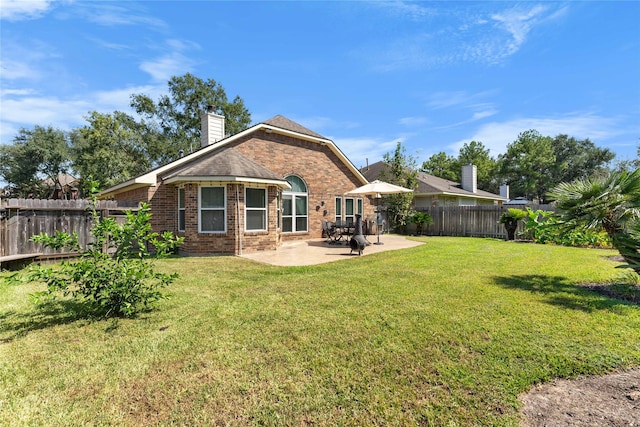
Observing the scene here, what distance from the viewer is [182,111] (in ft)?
124

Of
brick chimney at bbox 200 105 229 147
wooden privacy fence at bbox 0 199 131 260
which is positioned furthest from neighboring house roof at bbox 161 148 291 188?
brick chimney at bbox 200 105 229 147

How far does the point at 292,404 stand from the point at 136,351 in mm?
2079

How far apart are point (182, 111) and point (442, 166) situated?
131ft

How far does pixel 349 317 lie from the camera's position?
427 centimetres

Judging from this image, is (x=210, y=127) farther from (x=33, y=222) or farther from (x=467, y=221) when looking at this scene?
(x=467, y=221)

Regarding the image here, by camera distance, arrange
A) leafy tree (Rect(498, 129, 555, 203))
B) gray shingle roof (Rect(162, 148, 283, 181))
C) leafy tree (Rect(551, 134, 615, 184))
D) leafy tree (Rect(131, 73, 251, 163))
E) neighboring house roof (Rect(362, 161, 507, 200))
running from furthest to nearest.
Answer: leafy tree (Rect(551, 134, 615, 184)) < leafy tree (Rect(498, 129, 555, 203)) < leafy tree (Rect(131, 73, 251, 163)) < neighboring house roof (Rect(362, 161, 507, 200)) < gray shingle roof (Rect(162, 148, 283, 181))

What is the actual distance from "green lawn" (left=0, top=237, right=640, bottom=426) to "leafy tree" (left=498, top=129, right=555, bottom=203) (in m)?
48.5

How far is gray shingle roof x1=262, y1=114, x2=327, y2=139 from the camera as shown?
1487 centimetres

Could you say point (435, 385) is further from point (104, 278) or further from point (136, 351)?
point (104, 278)

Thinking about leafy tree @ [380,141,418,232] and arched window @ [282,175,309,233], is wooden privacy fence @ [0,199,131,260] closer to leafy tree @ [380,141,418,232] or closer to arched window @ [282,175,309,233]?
arched window @ [282,175,309,233]

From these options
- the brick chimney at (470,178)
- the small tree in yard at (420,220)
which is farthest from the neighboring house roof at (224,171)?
the brick chimney at (470,178)

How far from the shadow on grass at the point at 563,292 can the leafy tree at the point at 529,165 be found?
4729 centimetres

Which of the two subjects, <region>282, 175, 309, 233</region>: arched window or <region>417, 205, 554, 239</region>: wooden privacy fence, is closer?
<region>282, 175, 309, 233</region>: arched window

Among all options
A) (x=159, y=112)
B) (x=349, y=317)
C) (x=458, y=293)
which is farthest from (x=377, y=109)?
(x=159, y=112)
